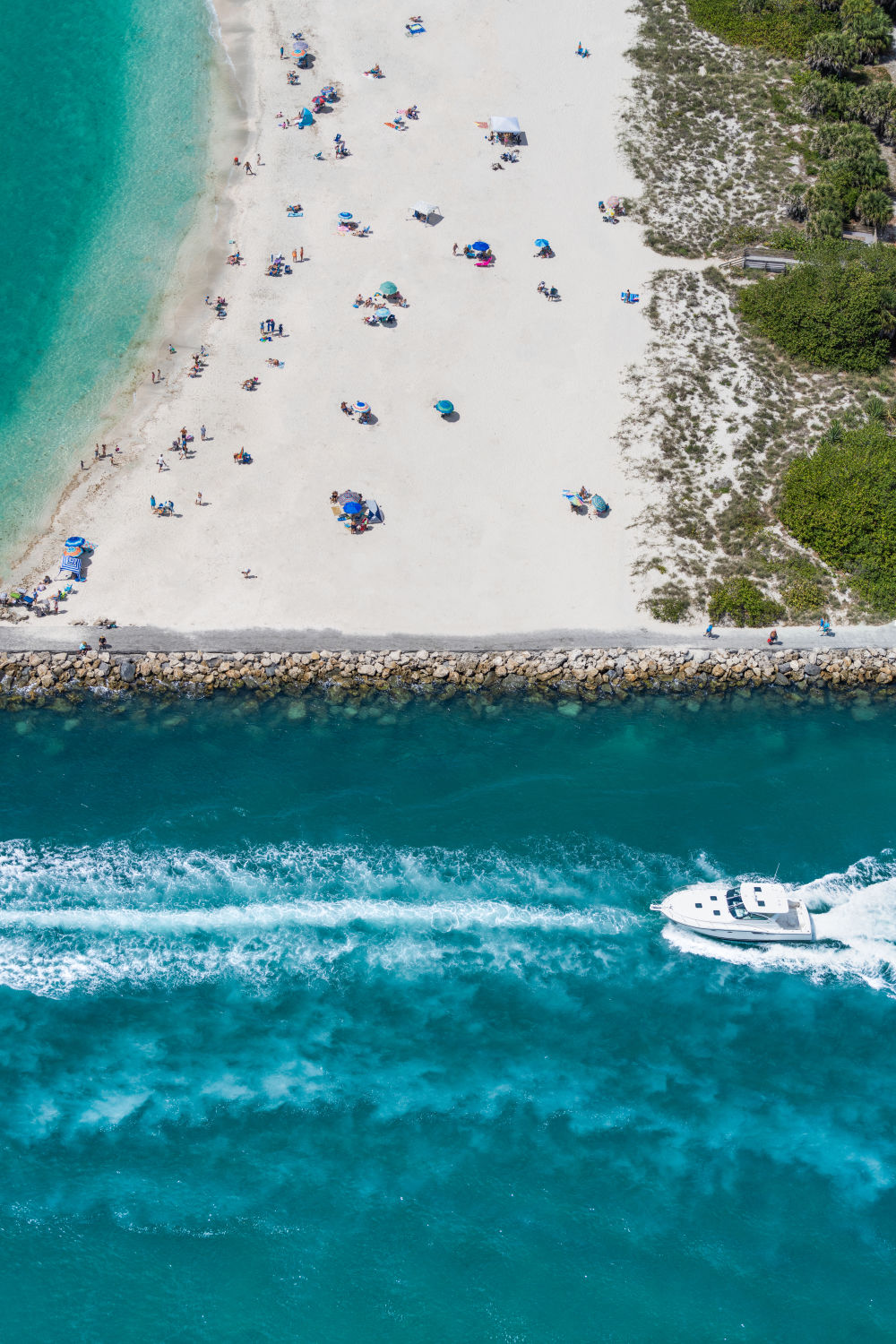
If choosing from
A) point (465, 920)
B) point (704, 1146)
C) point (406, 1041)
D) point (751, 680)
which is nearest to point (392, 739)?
point (465, 920)

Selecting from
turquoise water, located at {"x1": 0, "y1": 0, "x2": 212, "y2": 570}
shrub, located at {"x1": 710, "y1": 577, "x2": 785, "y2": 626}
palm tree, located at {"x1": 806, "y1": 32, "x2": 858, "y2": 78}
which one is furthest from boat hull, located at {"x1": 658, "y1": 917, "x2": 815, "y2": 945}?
palm tree, located at {"x1": 806, "y1": 32, "x2": 858, "y2": 78}

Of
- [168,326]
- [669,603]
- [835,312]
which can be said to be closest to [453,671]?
[669,603]

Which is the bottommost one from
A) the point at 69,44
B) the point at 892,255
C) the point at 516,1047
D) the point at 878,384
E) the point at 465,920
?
the point at 516,1047

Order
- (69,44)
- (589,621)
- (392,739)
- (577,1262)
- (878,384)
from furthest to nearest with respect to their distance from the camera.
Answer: (69,44) < (878,384) < (589,621) < (392,739) < (577,1262)

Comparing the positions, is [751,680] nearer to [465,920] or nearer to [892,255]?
[465,920]

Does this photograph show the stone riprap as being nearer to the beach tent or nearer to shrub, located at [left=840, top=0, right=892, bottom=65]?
the beach tent

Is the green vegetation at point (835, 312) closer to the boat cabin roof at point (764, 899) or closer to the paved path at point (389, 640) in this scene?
the paved path at point (389, 640)

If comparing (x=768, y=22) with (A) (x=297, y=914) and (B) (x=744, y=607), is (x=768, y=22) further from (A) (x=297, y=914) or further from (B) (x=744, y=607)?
(A) (x=297, y=914)

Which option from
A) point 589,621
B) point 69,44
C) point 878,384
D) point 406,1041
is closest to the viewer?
point 406,1041
